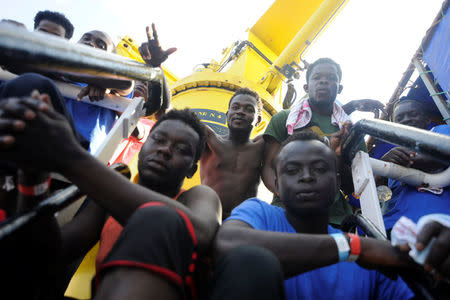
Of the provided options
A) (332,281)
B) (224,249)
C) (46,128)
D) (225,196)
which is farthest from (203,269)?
(225,196)

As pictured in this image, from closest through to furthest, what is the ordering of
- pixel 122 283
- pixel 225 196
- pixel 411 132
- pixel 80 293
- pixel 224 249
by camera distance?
pixel 122 283
pixel 224 249
pixel 411 132
pixel 80 293
pixel 225 196

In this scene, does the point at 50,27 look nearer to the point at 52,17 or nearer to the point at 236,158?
the point at 52,17

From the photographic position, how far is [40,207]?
776 millimetres

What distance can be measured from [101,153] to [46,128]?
1.47 feet

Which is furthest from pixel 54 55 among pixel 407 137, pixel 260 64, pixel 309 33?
pixel 260 64

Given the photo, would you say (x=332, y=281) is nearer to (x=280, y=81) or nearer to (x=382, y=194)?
(x=382, y=194)

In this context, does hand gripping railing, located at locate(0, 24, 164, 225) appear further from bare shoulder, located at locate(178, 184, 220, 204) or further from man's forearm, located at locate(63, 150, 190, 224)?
bare shoulder, located at locate(178, 184, 220, 204)

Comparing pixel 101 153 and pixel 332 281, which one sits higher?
pixel 332 281

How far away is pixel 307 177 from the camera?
4.47ft

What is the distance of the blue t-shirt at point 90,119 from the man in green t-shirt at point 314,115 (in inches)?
56.0

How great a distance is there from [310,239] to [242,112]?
1.99 meters

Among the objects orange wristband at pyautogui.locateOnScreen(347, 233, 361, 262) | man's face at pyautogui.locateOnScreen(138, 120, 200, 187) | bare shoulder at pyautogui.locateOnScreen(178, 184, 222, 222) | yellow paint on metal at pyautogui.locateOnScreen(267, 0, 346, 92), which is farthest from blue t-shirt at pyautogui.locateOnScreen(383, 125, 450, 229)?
yellow paint on metal at pyautogui.locateOnScreen(267, 0, 346, 92)

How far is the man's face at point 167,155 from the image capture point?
1382 millimetres

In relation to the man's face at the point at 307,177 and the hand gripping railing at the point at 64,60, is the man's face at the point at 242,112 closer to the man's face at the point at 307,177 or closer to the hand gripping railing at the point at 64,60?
the man's face at the point at 307,177
